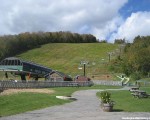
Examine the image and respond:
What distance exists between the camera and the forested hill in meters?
136

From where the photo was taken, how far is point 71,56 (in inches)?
5084

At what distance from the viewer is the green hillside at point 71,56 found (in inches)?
4275

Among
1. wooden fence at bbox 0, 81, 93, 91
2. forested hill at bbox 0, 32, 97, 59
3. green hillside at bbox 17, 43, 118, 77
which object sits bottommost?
wooden fence at bbox 0, 81, 93, 91

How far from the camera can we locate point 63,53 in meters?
134

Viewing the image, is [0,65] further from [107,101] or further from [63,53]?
[63,53]

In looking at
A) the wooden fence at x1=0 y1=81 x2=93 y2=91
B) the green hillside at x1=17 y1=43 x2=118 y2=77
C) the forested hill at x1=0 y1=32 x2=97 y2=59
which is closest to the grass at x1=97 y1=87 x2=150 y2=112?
the wooden fence at x1=0 y1=81 x2=93 y2=91

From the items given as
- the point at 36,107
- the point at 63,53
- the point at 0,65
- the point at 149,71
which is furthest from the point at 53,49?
the point at 36,107

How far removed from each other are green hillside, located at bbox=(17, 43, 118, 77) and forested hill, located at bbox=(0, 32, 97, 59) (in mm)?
4612

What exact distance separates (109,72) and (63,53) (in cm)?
3760

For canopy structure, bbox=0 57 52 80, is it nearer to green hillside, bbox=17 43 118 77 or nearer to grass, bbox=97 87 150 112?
green hillside, bbox=17 43 118 77

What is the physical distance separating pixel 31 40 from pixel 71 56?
97.0 ft

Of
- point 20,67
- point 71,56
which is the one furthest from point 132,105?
point 71,56

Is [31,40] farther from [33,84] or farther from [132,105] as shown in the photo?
[132,105]

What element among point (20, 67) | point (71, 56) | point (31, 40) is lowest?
point (20, 67)
